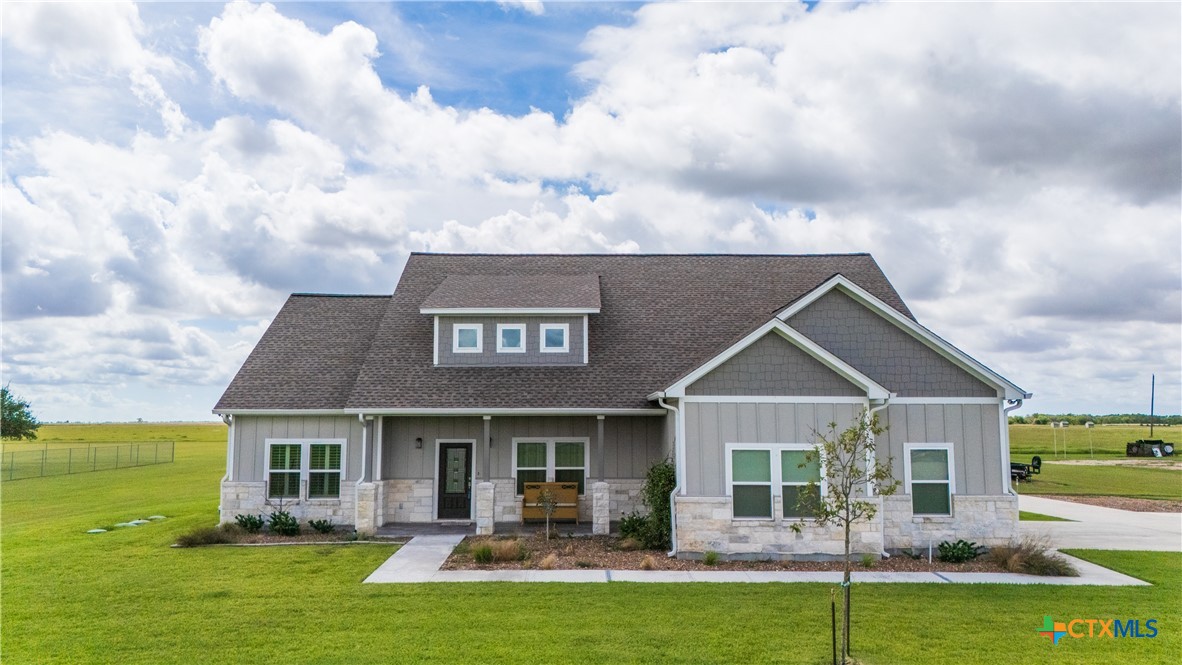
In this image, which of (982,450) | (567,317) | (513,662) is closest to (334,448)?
(567,317)

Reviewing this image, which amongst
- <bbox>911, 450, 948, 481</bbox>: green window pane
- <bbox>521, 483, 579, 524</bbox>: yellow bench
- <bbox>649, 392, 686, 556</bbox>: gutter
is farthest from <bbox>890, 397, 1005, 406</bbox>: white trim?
<bbox>521, 483, 579, 524</bbox>: yellow bench

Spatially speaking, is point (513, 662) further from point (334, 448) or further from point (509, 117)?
point (509, 117)

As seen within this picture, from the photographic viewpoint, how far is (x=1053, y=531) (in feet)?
57.6

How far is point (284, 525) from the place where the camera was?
53.1 ft

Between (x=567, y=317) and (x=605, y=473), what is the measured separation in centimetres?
399

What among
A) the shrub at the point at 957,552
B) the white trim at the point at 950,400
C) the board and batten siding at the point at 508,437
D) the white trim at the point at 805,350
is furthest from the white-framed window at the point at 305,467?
the shrub at the point at 957,552

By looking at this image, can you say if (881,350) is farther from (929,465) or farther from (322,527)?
(322,527)

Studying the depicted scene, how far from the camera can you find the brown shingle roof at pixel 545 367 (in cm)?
1711

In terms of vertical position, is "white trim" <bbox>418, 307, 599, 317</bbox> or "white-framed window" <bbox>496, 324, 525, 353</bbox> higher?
"white trim" <bbox>418, 307, 599, 317</bbox>

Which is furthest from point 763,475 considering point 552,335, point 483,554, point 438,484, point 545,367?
point 438,484

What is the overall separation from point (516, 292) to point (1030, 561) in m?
12.7

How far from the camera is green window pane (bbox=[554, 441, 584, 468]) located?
701 inches

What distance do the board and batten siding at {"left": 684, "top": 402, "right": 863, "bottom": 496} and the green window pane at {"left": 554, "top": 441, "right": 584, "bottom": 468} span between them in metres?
4.84

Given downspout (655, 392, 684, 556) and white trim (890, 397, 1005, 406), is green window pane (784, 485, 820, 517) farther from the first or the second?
white trim (890, 397, 1005, 406)
